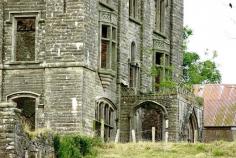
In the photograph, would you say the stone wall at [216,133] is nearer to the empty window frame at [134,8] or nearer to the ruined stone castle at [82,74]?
the ruined stone castle at [82,74]

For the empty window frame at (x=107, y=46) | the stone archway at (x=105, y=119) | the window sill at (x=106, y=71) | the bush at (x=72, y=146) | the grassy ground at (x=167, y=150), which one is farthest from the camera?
the empty window frame at (x=107, y=46)

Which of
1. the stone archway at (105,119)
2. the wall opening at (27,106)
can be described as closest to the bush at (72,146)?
the stone archway at (105,119)

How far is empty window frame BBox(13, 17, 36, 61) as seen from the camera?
48906mm

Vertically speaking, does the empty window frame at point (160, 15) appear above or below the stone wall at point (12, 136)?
above

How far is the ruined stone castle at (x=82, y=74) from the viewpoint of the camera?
47219 millimetres

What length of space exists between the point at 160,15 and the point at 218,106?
18631mm

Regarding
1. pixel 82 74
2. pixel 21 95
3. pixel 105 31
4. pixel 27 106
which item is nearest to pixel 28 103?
pixel 27 106

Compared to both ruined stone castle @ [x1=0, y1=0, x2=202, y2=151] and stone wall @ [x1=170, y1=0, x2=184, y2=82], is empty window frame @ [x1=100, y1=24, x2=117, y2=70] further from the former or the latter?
stone wall @ [x1=170, y1=0, x2=184, y2=82]

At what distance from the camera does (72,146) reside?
129 feet

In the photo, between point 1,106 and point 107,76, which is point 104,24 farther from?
point 1,106

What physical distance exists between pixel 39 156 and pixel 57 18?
1328cm

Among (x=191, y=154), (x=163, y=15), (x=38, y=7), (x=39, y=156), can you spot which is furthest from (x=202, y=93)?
(x=39, y=156)

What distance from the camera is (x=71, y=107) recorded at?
1845 inches

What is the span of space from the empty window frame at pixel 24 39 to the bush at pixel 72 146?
27.6 feet
